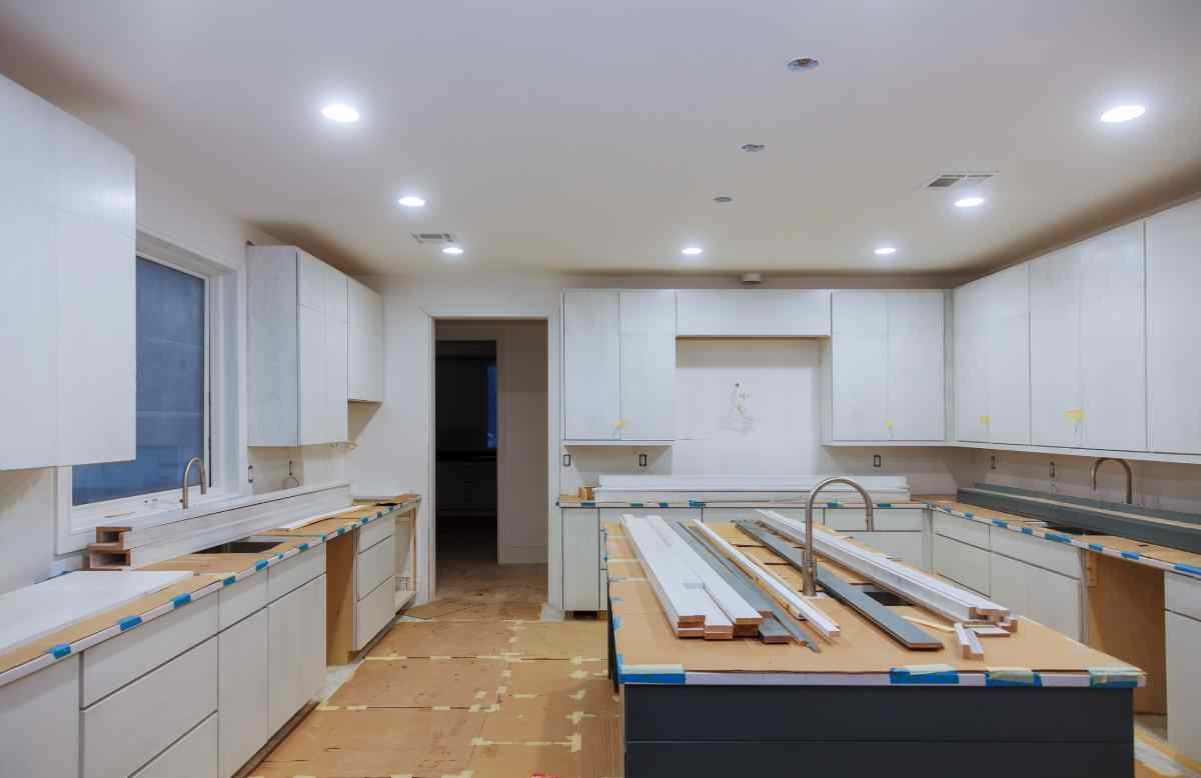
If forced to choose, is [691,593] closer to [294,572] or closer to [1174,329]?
[294,572]

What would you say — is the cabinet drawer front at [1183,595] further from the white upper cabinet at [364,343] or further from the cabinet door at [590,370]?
the white upper cabinet at [364,343]

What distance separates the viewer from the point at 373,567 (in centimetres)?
435

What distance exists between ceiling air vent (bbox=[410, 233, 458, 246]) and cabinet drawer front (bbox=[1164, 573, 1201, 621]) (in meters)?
4.04

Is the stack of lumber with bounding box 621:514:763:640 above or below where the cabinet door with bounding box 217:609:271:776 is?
above

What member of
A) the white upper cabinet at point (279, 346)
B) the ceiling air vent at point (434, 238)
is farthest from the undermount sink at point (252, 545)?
the ceiling air vent at point (434, 238)

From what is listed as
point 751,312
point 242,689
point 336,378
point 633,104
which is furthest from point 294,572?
point 751,312

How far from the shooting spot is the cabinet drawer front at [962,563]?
4.34m

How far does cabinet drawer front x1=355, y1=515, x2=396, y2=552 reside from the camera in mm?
4141

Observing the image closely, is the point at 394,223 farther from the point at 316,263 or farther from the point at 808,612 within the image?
the point at 808,612

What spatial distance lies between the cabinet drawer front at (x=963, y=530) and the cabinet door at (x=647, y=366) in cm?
203

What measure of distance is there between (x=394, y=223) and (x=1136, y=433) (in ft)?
13.5

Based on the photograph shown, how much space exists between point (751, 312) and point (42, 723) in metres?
4.63

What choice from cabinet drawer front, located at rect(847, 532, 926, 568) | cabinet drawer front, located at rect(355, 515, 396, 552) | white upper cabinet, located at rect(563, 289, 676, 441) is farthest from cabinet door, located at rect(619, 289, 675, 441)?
cabinet drawer front, located at rect(355, 515, 396, 552)

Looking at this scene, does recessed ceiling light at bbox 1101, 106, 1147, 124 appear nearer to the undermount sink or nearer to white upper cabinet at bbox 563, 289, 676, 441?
white upper cabinet at bbox 563, 289, 676, 441
